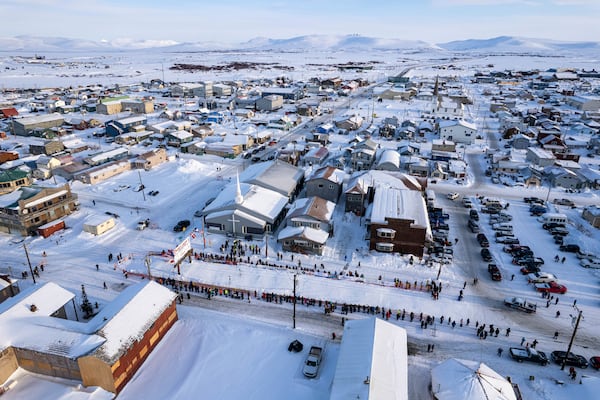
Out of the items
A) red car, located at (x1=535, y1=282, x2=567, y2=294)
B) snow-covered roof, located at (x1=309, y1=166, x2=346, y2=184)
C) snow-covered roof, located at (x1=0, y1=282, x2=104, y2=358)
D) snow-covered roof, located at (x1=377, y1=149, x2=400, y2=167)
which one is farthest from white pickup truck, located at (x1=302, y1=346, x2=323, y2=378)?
snow-covered roof, located at (x1=377, y1=149, x2=400, y2=167)

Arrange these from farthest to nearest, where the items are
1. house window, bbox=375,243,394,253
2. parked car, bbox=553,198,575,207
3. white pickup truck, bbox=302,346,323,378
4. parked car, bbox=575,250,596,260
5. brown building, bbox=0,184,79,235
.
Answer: parked car, bbox=553,198,575,207 → brown building, bbox=0,184,79,235 → parked car, bbox=575,250,596,260 → house window, bbox=375,243,394,253 → white pickup truck, bbox=302,346,323,378

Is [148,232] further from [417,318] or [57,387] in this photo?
[417,318]

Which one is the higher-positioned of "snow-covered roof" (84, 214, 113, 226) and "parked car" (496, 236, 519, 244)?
"snow-covered roof" (84, 214, 113, 226)

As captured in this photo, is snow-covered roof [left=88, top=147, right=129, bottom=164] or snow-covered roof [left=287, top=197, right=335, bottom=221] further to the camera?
snow-covered roof [left=88, top=147, right=129, bottom=164]

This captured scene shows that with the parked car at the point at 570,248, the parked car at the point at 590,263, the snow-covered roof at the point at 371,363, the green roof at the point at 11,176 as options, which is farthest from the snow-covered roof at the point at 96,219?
the parked car at the point at 590,263

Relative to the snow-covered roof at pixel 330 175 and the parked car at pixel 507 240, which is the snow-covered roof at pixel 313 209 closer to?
the snow-covered roof at pixel 330 175

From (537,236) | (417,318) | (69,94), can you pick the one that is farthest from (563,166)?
(69,94)

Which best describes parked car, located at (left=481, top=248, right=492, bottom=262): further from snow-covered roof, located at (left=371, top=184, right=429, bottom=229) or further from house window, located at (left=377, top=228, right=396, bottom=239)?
house window, located at (left=377, top=228, right=396, bottom=239)

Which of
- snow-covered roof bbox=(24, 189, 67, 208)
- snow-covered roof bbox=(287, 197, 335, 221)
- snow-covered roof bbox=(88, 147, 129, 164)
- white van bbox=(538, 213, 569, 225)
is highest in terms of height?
snow-covered roof bbox=(24, 189, 67, 208)
